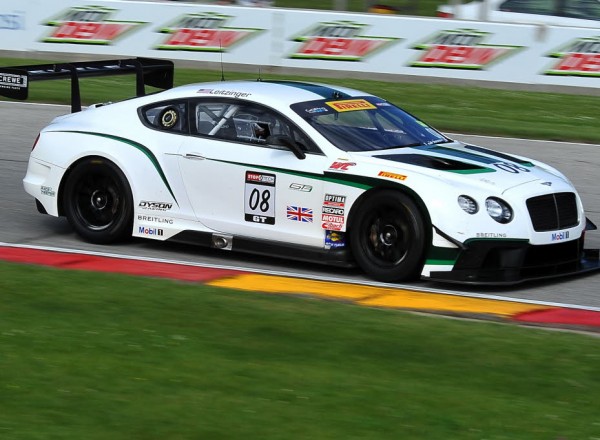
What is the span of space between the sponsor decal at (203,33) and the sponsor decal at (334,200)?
12060 mm

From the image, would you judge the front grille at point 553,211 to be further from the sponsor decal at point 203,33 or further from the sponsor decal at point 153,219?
the sponsor decal at point 203,33

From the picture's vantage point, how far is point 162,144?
30.6ft

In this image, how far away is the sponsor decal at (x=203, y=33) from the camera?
20328 mm

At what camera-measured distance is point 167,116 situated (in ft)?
31.0

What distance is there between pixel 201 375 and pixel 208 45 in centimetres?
1535

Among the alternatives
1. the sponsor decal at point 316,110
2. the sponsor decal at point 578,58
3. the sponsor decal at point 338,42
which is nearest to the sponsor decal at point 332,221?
the sponsor decal at point 316,110

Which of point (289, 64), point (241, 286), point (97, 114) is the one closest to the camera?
point (241, 286)

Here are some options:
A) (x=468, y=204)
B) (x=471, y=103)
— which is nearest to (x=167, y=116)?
(x=468, y=204)

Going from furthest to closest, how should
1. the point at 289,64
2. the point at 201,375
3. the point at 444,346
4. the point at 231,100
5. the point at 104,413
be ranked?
the point at 289,64 → the point at 231,100 → the point at 444,346 → the point at 201,375 → the point at 104,413

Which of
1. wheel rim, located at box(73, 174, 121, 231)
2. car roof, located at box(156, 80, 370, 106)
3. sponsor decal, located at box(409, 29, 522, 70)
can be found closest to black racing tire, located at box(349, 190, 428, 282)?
car roof, located at box(156, 80, 370, 106)

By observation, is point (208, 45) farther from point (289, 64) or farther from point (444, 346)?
point (444, 346)

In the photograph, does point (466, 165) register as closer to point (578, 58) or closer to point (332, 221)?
point (332, 221)

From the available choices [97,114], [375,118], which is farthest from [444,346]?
[97,114]

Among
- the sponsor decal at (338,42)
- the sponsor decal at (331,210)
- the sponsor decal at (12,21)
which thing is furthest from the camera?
the sponsor decal at (12,21)
